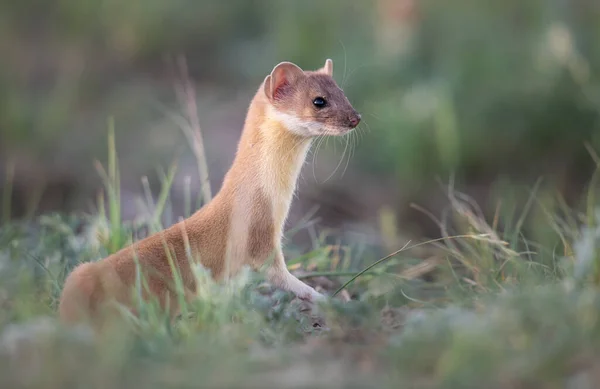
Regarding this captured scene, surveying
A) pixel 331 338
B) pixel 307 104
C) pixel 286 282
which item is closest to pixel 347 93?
pixel 307 104

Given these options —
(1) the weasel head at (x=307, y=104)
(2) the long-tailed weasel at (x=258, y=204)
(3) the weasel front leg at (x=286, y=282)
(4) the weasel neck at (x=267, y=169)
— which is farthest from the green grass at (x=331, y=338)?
(1) the weasel head at (x=307, y=104)

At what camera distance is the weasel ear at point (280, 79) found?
5070 millimetres

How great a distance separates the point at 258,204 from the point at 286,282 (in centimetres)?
44

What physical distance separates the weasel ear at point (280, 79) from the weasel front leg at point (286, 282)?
0.92 m

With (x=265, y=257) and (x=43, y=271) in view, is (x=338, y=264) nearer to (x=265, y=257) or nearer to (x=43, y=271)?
(x=265, y=257)

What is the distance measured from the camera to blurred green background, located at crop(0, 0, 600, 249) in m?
9.38

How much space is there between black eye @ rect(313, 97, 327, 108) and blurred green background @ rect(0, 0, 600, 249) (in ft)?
9.48

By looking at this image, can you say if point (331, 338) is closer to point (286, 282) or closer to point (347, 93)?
point (286, 282)

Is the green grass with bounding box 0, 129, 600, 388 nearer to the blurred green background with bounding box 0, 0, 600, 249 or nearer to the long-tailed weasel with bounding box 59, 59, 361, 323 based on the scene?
the long-tailed weasel with bounding box 59, 59, 361, 323

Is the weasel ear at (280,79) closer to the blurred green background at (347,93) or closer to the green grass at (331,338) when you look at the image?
the green grass at (331,338)

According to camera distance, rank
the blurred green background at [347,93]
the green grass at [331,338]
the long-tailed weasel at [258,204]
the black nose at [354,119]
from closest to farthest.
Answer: the green grass at [331,338] → the long-tailed weasel at [258,204] → the black nose at [354,119] → the blurred green background at [347,93]

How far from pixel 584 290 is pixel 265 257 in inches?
66.9

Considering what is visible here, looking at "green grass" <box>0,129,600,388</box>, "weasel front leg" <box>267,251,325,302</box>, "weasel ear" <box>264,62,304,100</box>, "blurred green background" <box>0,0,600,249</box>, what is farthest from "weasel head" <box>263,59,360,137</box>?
"blurred green background" <box>0,0,600,249</box>

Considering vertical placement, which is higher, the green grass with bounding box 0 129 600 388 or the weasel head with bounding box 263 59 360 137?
the weasel head with bounding box 263 59 360 137
